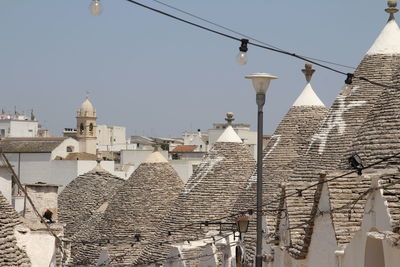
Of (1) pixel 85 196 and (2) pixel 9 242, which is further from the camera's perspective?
(1) pixel 85 196

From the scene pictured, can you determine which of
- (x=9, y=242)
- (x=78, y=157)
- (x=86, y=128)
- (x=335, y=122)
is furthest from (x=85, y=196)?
(x=86, y=128)

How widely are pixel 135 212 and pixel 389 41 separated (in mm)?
13680

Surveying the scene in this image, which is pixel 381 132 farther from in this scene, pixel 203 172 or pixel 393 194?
pixel 203 172

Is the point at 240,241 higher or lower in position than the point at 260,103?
lower

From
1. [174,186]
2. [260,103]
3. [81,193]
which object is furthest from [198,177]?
[260,103]

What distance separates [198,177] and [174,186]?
147 inches

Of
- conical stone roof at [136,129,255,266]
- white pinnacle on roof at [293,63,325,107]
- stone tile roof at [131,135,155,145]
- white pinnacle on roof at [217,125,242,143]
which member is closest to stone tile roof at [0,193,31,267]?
white pinnacle on roof at [293,63,325,107]

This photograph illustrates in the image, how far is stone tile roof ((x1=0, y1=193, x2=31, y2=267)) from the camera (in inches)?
797

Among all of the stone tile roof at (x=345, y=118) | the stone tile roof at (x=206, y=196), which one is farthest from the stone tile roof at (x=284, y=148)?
the stone tile roof at (x=345, y=118)

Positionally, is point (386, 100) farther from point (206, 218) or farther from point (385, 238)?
point (206, 218)

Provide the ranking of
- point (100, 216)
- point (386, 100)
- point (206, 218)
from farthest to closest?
point (100, 216) → point (206, 218) → point (386, 100)

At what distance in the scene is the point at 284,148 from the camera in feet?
95.2

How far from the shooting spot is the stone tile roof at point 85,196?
43.4m

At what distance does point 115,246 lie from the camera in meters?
35.7
